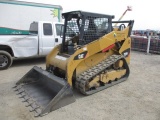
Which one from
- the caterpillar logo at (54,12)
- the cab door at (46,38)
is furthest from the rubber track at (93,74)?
the caterpillar logo at (54,12)

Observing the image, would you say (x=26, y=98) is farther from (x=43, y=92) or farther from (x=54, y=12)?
(x=54, y=12)

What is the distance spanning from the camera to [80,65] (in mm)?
5082

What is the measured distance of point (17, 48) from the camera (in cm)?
761

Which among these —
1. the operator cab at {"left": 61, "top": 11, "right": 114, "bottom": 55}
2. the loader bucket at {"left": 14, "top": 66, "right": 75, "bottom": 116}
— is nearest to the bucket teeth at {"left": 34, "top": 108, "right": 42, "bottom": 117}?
the loader bucket at {"left": 14, "top": 66, "right": 75, "bottom": 116}

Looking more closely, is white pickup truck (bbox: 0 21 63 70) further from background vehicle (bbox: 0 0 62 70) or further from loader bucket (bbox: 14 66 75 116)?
loader bucket (bbox: 14 66 75 116)

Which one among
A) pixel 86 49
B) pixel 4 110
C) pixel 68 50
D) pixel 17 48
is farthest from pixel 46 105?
pixel 17 48

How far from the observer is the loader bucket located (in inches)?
160

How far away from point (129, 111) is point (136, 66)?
443cm

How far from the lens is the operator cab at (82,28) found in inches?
203

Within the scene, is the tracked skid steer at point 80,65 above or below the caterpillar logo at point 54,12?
below

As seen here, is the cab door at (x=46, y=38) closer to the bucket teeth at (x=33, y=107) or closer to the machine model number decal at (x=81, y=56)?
the machine model number decal at (x=81, y=56)

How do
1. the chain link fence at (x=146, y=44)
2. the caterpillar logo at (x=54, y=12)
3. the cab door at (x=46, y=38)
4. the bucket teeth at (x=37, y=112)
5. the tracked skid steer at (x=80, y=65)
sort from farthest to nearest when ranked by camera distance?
the chain link fence at (x=146, y=44), the caterpillar logo at (x=54, y=12), the cab door at (x=46, y=38), the tracked skid steer at (x=80, y=65), the bucket teeth at (x=37, y=112)

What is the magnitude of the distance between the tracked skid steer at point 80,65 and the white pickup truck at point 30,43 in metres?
2.34

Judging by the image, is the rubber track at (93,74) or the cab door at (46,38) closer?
the rubber track at (93,74)
